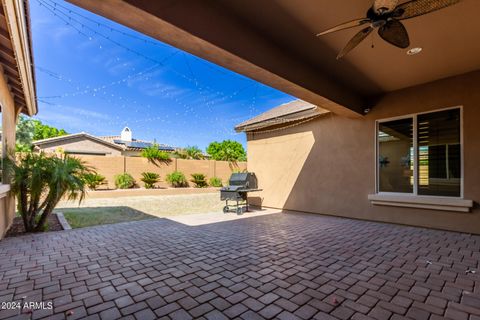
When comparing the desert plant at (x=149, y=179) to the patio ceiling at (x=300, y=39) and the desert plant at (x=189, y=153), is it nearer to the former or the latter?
the desert plant at (x=189, y=153)

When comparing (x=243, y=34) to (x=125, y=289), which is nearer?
(x=125, y=289)

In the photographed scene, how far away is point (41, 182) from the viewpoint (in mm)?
4500

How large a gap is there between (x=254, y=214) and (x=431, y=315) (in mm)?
5135

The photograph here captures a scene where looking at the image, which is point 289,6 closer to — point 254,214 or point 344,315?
point 344,315

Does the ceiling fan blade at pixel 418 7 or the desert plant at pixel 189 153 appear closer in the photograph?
the ceiling fan blade at pixel 418 7

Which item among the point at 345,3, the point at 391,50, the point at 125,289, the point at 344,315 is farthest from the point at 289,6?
the point at 125,289

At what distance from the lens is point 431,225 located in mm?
5062

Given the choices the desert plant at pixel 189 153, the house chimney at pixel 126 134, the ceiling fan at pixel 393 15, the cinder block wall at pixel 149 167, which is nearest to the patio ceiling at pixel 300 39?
the ceiling fan at pixel 393 15

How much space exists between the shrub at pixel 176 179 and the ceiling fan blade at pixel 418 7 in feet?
42.9

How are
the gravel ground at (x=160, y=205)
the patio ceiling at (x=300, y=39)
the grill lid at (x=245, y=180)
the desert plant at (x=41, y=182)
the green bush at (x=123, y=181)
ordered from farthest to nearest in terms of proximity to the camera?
the green bush at (x=123, y=181), the grill lid at (x=245, y=180), the gravel ground at (x=160, y=205), the desert plant at (x=41, y=182), the patio ceiling at (x=300, y=39)

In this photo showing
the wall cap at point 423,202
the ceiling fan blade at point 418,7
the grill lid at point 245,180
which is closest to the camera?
the ceiling fan blade at point 418,7

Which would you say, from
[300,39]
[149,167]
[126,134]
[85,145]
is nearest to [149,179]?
[149,167]

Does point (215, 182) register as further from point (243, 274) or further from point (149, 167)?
point (243, 274)

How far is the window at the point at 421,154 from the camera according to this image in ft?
16.2
